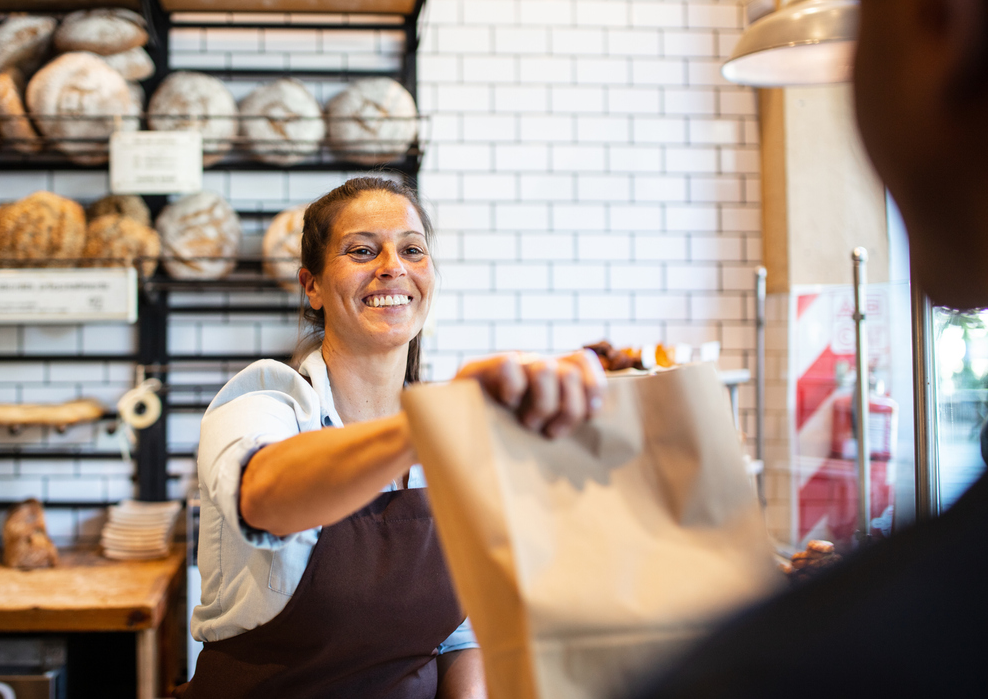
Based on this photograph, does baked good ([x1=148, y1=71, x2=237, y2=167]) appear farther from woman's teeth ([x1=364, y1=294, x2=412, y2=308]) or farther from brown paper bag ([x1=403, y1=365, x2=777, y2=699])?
brown paper bag ([x1=403, y1=365, x2=777, y2=699])

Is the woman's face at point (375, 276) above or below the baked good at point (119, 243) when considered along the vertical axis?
below

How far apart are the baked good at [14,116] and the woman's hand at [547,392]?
8.86ft

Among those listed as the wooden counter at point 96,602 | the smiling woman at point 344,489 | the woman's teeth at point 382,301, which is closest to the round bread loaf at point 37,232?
the wooden counter at point 96,602

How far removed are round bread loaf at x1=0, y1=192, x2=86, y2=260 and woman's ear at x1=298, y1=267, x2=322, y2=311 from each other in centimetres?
137

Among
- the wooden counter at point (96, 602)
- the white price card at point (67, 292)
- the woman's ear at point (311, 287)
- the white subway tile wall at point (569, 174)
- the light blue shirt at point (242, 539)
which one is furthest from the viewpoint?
the white subway tile wall at point (569, 174)

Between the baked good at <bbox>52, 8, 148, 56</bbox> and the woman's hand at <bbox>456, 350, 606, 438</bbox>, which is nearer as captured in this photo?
the woman's hand at <bbox>456, 350, 606, 438</bbox>

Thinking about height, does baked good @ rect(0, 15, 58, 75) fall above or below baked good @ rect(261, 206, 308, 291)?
above

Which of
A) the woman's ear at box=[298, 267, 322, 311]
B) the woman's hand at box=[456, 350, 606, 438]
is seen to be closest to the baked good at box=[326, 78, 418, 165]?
the woman's ear at box=[298, 267, 322, 311]

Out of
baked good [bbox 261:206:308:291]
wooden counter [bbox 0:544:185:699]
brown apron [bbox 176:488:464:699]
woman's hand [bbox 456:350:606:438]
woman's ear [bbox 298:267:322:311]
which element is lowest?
wooden counter [bbox 0:544:185:699]

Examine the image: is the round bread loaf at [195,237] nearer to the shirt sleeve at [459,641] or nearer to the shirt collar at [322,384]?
the shirt collar at [322,384]

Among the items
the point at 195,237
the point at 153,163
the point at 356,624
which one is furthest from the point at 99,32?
the point at 356,624

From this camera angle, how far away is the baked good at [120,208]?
263 cm

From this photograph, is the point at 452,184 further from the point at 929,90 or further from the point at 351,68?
the point at 929,90

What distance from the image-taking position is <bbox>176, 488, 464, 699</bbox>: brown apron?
3.92 ft
